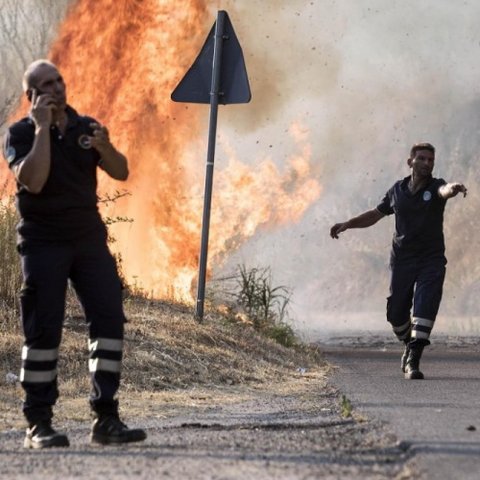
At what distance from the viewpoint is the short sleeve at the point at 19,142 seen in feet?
23.2

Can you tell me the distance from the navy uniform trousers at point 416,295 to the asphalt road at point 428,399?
0.35 m

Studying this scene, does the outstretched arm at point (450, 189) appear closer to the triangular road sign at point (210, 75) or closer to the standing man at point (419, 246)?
the standing man at point (419, 246)

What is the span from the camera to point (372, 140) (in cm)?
3888

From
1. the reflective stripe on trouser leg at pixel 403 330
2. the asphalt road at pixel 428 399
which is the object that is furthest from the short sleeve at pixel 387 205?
the asphalt road at pixel 428 399

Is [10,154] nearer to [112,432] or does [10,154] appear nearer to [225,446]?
[112,432]

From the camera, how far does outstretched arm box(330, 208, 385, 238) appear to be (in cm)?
1212

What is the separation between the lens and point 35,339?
23.0 ft

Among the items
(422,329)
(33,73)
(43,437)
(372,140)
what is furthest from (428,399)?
(372,140)

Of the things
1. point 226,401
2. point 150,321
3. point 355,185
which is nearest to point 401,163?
point 355,185

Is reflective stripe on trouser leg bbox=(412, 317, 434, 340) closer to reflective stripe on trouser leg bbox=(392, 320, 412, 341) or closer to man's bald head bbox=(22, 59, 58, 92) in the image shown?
reflective stripe on trouser leg bbox=(392, 320, 412, 341)

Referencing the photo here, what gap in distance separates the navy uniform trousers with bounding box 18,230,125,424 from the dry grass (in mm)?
949

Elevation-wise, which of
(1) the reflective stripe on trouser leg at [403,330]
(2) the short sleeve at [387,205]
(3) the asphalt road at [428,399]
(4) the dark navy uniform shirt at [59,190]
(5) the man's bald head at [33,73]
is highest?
(5) the man's bald head at [33,73]

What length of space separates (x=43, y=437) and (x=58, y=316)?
23.7 inches

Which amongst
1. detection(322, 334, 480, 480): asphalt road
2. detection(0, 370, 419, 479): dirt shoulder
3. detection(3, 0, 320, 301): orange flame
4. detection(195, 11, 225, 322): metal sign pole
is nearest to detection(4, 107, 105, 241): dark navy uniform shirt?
detection(0, 370, 419, 479): dirt shoulder
